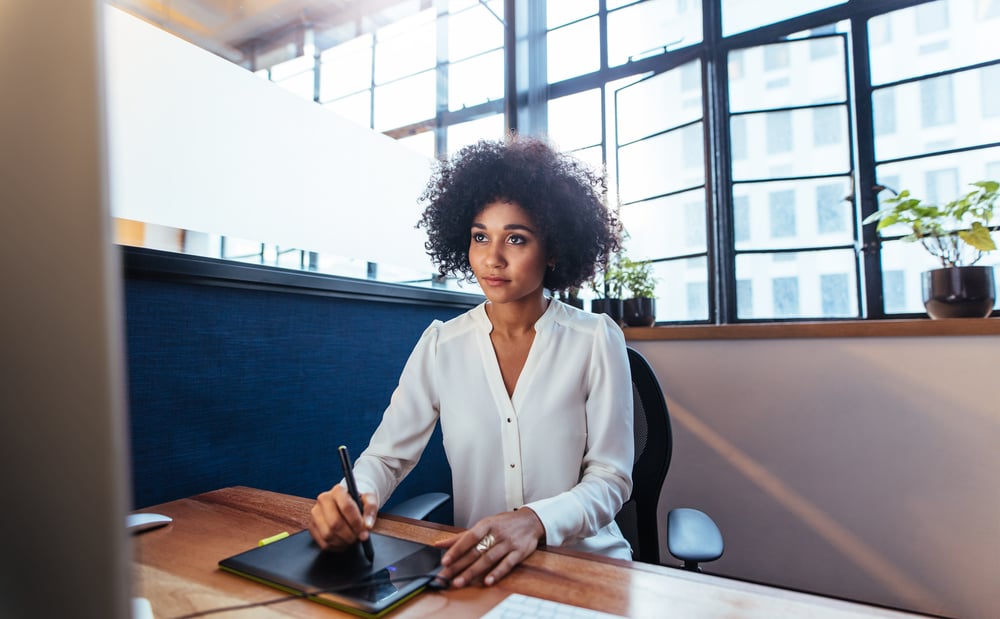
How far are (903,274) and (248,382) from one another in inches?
93.3

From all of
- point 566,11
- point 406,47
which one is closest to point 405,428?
point 406,47

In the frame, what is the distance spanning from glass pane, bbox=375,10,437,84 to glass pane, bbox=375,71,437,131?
33mm

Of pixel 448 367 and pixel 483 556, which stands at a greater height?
pixel 448 367

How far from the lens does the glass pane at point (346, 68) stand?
A: 160 cm

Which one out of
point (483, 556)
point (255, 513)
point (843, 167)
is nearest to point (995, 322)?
point (843, 167)

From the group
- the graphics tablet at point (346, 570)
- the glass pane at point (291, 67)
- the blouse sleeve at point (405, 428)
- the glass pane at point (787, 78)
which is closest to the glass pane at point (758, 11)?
the glass pane at point (787, 78)

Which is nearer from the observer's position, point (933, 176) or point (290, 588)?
point (290, 588)

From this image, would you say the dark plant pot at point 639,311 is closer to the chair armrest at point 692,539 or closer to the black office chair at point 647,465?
the black office chair at point 647,465

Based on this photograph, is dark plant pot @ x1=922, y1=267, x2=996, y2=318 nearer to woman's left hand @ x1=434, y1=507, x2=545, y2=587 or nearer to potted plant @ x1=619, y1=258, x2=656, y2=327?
potted plant @ x1=619, y1=258, x2=656, y2=327

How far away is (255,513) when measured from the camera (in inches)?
34.2

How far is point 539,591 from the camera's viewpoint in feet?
1.90

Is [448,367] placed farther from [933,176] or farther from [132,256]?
[933,176]

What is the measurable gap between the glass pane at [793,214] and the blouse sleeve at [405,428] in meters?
1.81

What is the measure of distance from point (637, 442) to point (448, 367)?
1.61ft
